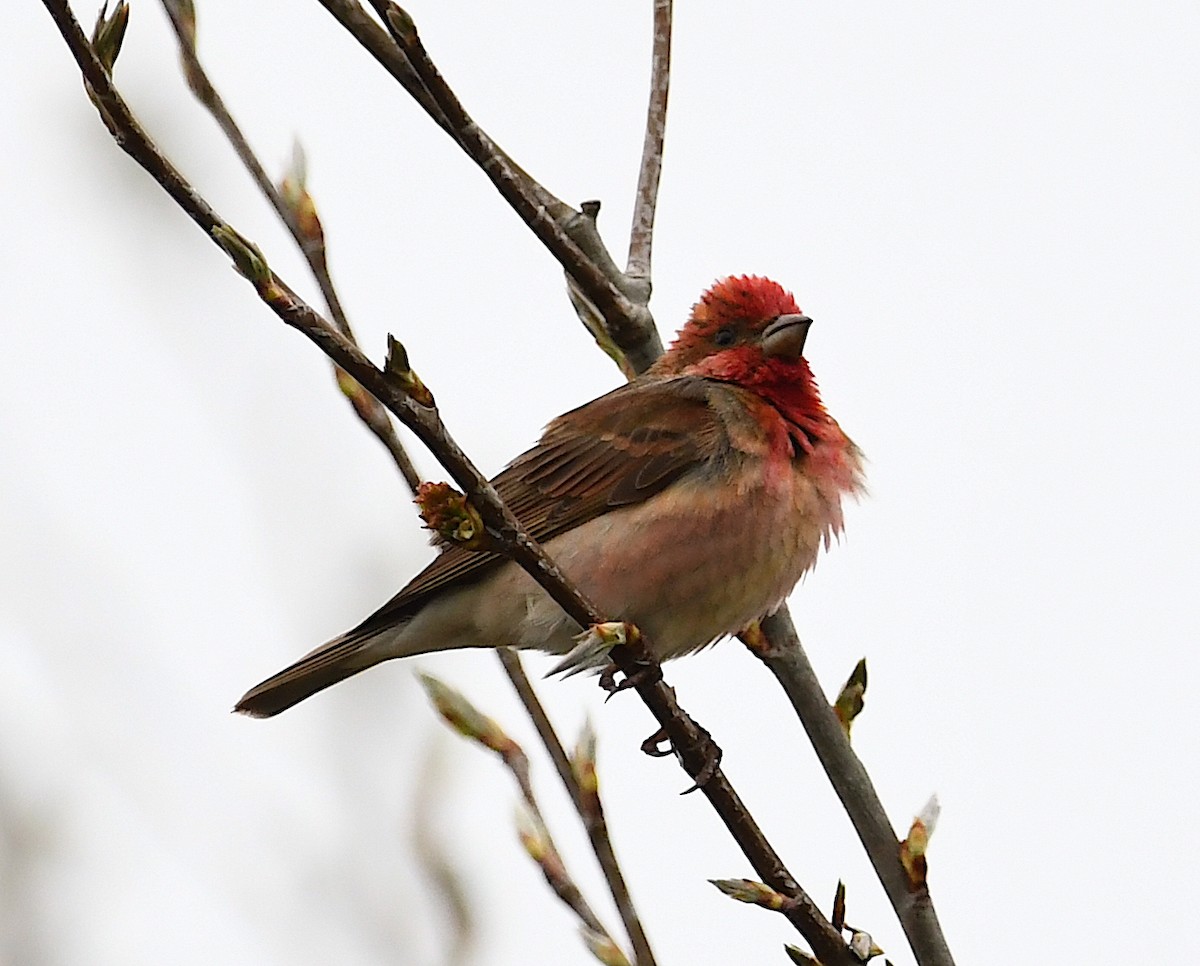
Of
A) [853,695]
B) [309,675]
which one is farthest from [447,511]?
[309,675]

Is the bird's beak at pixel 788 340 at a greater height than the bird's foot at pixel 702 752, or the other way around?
the bird's beak at pixel 788 340

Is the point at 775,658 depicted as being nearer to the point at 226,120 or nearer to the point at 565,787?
the point at 565,787

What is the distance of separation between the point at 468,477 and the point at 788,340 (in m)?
3.22

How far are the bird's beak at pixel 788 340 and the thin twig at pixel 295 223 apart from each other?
2.58m

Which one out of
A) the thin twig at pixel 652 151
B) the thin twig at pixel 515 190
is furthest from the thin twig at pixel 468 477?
the thin twig at pixel 652 151

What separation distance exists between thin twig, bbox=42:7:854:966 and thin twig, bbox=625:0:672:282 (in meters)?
1.21

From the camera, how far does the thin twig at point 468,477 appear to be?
268cm

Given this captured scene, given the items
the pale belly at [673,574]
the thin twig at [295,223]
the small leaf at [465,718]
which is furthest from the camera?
the pale belly at [673,574]

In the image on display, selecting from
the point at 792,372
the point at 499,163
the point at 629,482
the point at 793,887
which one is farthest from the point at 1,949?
the point at 792,372

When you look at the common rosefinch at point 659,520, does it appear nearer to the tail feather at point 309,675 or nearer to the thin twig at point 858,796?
the tail feather at point 309,675

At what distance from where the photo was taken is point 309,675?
5695 millimetres

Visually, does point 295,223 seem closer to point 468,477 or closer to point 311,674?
point 468,477

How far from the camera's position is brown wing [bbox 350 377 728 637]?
5.70 metres

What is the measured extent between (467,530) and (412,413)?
352mm
